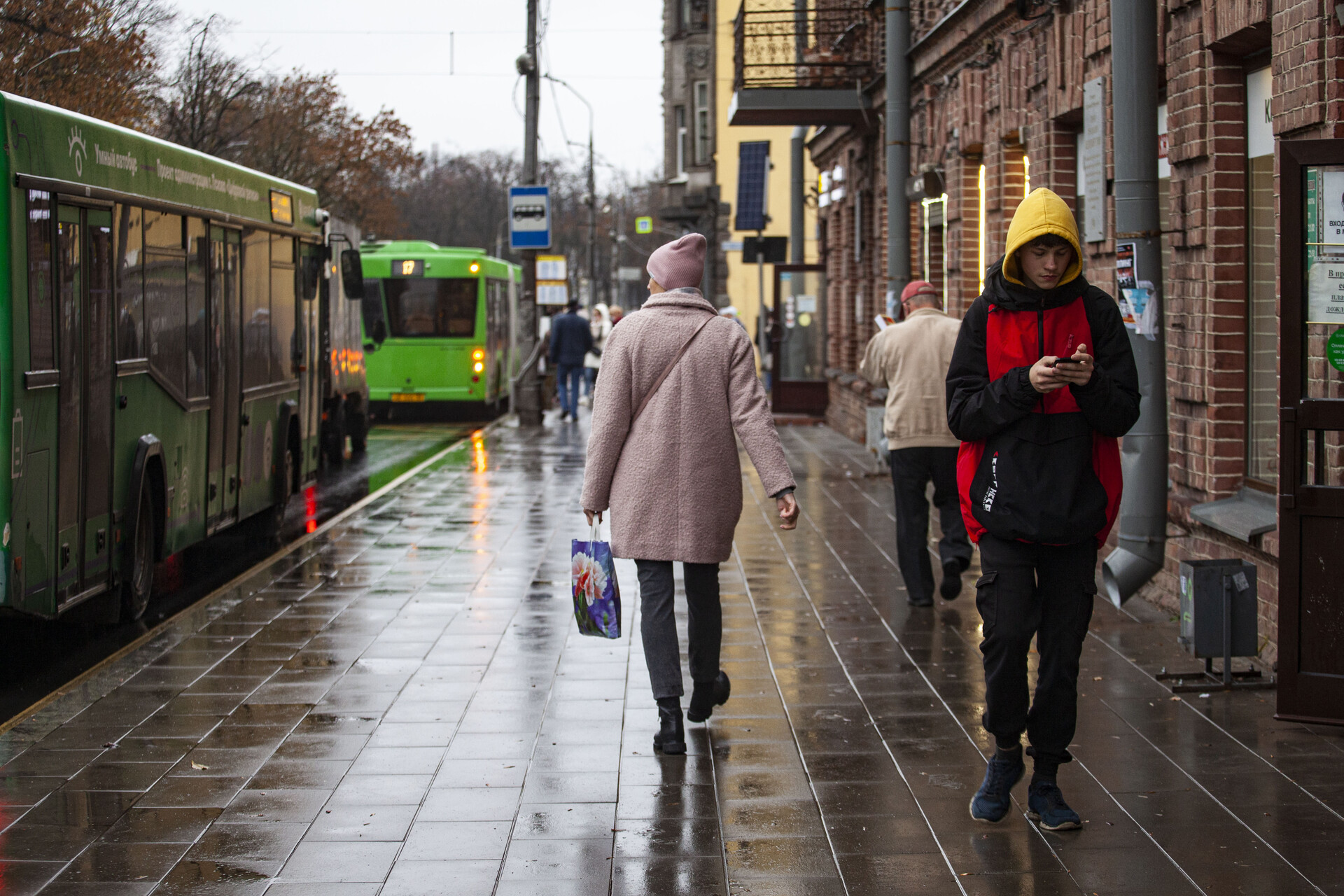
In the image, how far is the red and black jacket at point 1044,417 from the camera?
4789mm

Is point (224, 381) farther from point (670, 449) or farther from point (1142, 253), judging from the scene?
point (1142, 253)

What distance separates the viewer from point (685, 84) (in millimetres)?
54219

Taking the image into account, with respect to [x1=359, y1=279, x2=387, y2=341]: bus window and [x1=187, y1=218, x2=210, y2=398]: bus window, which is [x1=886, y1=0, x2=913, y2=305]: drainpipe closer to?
[x1=359, y1=279, x2=387, y2=341]: bus window

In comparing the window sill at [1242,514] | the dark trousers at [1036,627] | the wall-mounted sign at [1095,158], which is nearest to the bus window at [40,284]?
the dark trousers at [1036,627]

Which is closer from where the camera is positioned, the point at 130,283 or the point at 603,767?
the point at 603,767

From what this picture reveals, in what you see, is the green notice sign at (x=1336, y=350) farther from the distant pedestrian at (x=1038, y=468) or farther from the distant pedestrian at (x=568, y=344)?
the distant pedestrian at (x=568, y=344)

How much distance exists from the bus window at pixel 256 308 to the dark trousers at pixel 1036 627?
23.6 ft

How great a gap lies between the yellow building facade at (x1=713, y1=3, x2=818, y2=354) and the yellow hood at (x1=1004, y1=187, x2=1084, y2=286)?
41276mm

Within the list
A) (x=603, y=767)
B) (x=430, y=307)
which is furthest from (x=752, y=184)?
(x=603, y=767)

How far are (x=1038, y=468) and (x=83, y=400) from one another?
4.75 meters

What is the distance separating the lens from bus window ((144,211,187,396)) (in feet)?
28.9

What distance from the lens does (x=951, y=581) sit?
8922 mm

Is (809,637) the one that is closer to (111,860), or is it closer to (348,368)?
(111,860)

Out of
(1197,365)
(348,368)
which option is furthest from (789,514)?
(348,368)
